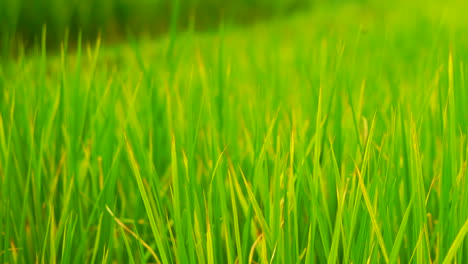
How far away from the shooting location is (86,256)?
0.78 m

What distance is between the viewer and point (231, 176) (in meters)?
0.78

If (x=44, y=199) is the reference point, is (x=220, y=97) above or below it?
above

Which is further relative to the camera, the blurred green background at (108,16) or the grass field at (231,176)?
the blurred green background at (108,16)

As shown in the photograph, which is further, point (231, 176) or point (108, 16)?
point (108, 16)

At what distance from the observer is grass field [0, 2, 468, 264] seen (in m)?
0.63

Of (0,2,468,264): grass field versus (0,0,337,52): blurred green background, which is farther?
(0,0,337,52): blurred green background

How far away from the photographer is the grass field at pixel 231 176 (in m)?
0.63

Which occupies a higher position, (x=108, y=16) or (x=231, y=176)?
(x=108, y=16)

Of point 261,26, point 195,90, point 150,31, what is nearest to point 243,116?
point 195,90

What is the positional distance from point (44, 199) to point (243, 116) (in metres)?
0.40

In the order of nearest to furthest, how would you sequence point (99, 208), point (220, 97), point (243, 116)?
point (99, 208), point (220, 97), point (243, 116)

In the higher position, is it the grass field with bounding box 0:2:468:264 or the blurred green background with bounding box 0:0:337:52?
the blurred green background with bounding box 0:0:337:52

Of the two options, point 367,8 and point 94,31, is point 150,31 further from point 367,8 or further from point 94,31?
point 367,8

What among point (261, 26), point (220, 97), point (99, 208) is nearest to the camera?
point (99, 208)
